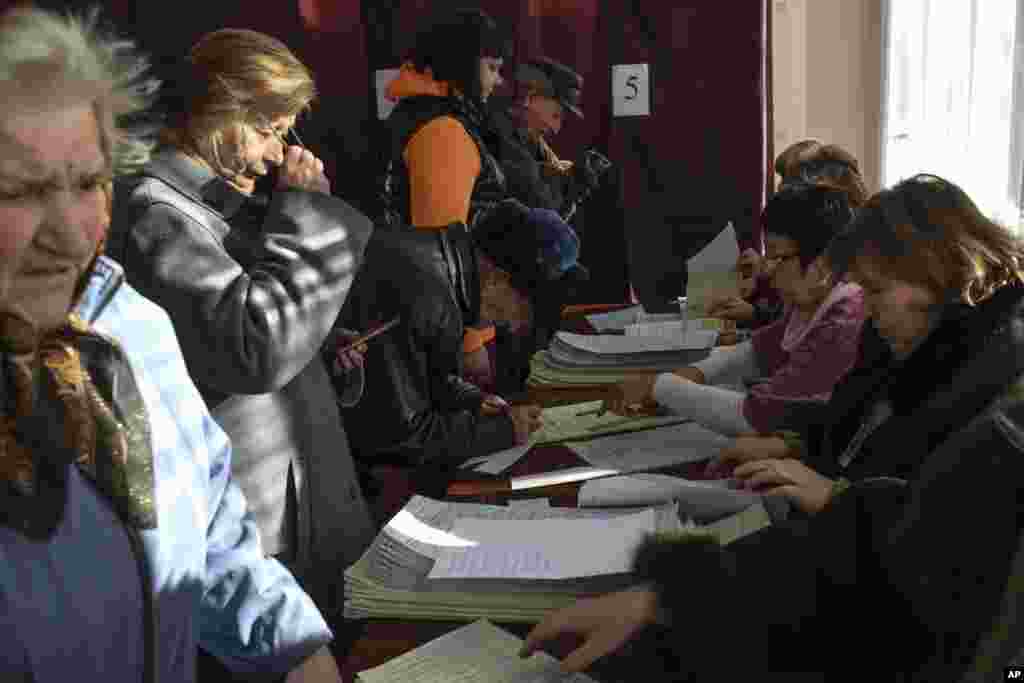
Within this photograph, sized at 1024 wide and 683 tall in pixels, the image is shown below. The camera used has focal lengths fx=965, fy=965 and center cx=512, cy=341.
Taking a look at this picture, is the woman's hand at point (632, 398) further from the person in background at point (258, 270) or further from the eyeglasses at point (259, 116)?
the eyeglasses at point (259, 116)

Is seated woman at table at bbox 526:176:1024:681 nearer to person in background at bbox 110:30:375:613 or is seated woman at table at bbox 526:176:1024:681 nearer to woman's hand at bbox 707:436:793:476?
woman's hand at bbox 707:436:793:476

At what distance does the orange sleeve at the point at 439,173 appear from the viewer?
7.86 feet

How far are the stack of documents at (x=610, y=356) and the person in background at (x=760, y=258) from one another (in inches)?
14.4

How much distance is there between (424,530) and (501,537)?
10 cm

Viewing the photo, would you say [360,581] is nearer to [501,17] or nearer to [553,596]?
[553,596]

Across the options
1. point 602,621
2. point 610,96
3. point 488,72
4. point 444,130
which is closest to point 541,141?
point 610,96

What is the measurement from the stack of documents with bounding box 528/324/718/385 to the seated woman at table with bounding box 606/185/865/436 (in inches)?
3.2

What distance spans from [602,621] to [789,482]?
1.55 feet

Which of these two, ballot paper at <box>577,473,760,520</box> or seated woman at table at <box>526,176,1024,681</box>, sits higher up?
seated woman at table at <box>526,176,1024,681</box>

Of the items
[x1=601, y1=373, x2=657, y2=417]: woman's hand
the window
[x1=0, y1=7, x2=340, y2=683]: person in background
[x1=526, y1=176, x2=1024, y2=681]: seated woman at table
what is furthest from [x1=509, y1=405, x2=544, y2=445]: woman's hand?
the window

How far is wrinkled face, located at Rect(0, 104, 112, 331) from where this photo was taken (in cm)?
69

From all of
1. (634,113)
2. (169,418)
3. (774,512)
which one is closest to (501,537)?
(774,512)

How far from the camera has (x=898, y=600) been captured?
0.87 meters

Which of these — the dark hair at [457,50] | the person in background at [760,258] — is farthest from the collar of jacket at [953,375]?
the dark hair at [457,50]
